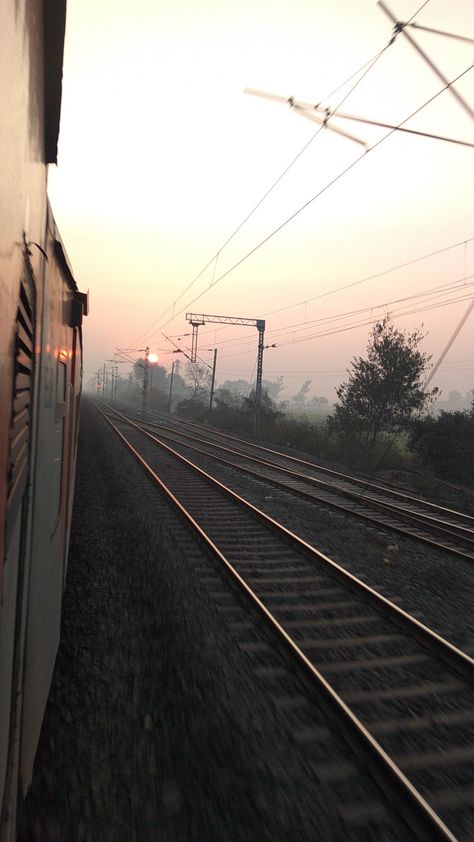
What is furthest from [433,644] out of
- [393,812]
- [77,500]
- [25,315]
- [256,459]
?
[256,459]

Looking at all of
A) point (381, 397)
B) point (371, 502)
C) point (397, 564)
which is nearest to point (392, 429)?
point (381, 397)

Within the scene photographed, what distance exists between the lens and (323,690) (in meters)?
4.27

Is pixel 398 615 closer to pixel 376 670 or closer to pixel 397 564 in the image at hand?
pixel 376 670

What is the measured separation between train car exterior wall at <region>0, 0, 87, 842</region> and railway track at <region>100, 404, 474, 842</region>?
94.9 inches

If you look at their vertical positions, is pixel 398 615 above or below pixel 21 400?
below

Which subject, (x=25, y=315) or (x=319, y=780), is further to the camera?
(x=319, y=780)

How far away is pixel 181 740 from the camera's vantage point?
3.71m

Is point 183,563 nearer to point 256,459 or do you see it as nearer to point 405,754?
point 405,754

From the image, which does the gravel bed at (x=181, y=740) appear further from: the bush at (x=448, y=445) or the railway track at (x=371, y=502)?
the bush at (x=448, y=445)

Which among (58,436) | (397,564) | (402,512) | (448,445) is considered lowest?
(397,564)

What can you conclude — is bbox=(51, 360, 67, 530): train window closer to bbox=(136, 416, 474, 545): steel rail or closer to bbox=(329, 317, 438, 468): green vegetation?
bbox=(136, 416, 474, 545): steel rail

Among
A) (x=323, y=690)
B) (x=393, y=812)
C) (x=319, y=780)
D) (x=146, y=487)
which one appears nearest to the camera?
(x=393, y=812)

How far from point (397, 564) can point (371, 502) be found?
14.5 ft

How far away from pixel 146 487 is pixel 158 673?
28.1 feet
